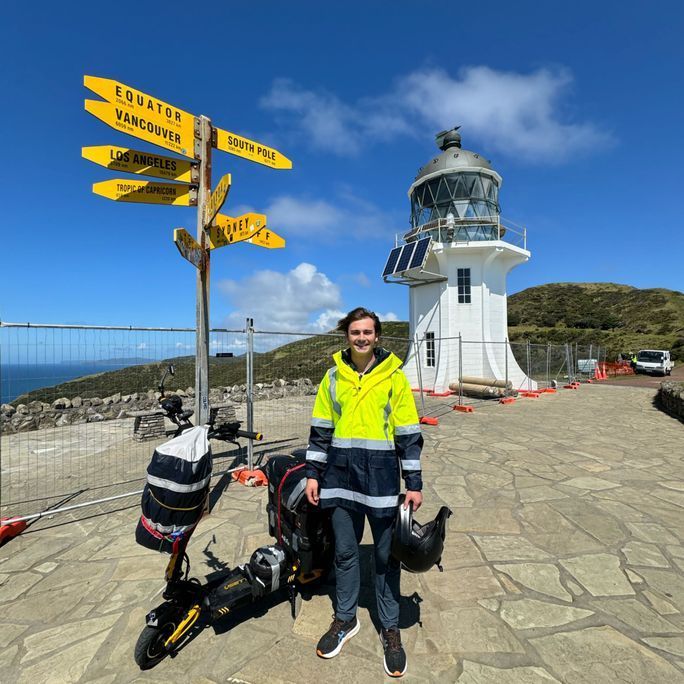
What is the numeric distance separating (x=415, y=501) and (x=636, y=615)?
68.8 inches

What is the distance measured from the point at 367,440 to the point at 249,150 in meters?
3.61

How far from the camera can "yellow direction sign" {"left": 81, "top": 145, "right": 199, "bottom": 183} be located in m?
3.48

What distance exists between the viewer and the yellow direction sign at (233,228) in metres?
3.54

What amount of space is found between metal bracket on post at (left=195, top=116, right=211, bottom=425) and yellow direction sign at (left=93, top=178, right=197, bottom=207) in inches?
5.4

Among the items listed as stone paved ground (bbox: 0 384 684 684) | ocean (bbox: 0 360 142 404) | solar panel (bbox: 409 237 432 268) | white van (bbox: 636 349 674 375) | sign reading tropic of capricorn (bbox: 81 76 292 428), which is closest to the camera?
stone paved ground (bbox: 0 384 684 684)

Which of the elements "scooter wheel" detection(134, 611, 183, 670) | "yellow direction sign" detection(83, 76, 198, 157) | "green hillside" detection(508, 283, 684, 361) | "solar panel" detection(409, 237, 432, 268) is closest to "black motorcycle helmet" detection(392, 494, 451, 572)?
"scooter wheel" detection(134, 611, 183, 670)

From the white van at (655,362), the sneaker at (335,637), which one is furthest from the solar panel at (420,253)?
the white van at (655,362)

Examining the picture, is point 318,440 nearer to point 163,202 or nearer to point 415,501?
point 415,501

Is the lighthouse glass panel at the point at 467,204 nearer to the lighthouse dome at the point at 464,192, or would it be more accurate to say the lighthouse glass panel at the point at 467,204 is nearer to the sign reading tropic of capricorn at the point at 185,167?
the lighthouse dome at the point at 464,192

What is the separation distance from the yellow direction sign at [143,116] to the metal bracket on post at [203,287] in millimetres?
127

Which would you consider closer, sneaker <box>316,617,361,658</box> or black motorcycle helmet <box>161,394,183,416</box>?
sneaker <box>316,617,361,658</box>

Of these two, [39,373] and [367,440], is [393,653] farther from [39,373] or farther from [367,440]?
[39,373]

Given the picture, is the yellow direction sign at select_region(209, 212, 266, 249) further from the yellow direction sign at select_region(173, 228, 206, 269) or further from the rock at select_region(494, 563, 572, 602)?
the rock at select_region(494, 563, 572, 602)

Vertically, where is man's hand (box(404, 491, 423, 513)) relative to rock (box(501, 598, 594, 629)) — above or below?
above
